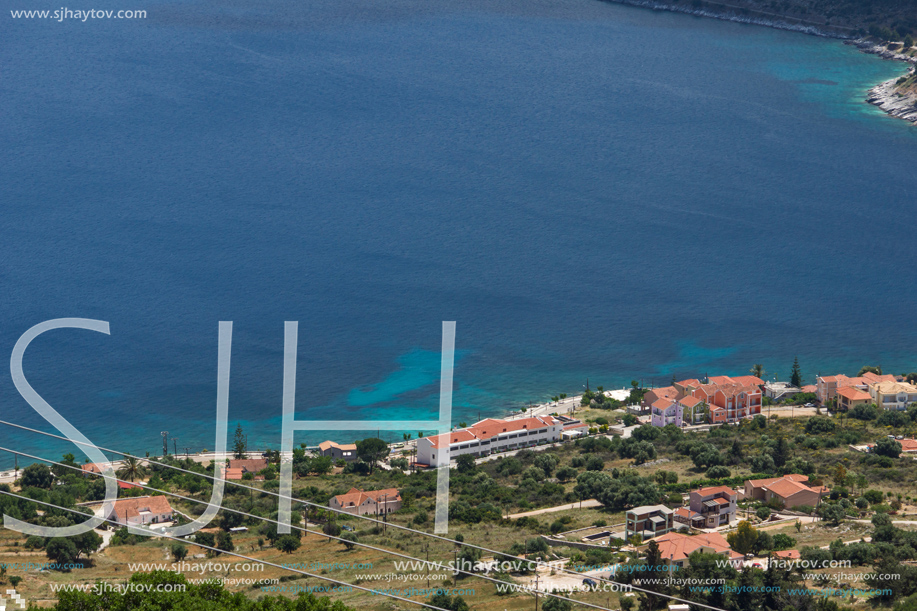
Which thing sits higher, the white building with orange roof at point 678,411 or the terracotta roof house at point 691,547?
the terracotta roof house at point 691,547

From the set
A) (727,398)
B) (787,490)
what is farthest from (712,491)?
(727,398)

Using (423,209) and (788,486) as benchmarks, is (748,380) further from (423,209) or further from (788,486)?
(423,209)

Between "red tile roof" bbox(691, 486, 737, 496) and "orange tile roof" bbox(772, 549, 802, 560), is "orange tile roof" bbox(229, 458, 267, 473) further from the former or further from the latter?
"orange tile roof" bbox(772, 549, 802, 560)

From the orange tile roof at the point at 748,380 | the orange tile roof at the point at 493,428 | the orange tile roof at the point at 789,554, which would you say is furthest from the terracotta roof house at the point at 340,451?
the orange tile roof at the point at 789,554

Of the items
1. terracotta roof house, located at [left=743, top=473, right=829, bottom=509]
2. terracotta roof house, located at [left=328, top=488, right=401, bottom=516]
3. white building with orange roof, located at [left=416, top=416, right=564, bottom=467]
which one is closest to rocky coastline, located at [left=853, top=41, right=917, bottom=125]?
white building with orange roof, located at [left=416, top=416, right=564, bottom=467]

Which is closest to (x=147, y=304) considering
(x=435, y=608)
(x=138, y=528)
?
(x=138, y=528)

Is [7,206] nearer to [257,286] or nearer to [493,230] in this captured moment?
[257,286]

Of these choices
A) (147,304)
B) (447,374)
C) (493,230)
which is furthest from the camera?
(493,230)

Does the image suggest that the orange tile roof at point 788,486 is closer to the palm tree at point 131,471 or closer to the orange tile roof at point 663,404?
the orange tile roof at point 663,404
